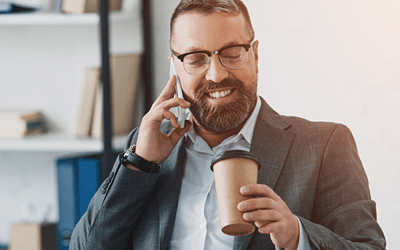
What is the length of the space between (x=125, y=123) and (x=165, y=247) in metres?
0.83

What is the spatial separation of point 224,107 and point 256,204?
1.43 ft

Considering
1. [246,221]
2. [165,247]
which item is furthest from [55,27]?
[246,221]

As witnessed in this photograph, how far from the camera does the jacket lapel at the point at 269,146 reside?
40.3 inches

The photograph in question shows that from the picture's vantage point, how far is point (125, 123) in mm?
1772

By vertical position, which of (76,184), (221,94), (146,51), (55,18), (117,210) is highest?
(55,18)

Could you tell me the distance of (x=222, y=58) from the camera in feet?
3.47

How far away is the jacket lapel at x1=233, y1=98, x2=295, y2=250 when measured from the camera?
1022 mm

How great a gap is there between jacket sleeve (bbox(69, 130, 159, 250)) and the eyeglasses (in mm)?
322

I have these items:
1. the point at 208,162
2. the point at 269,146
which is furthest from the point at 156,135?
the point at 269,146

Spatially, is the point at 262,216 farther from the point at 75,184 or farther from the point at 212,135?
the point at 75,184

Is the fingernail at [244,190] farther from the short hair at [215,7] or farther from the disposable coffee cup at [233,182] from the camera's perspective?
the short hair at [215,7]

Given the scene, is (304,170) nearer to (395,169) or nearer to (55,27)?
(395,169)

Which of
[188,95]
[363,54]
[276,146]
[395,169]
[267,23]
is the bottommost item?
[395,169]

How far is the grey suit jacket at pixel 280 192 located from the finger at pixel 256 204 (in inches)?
10.9
